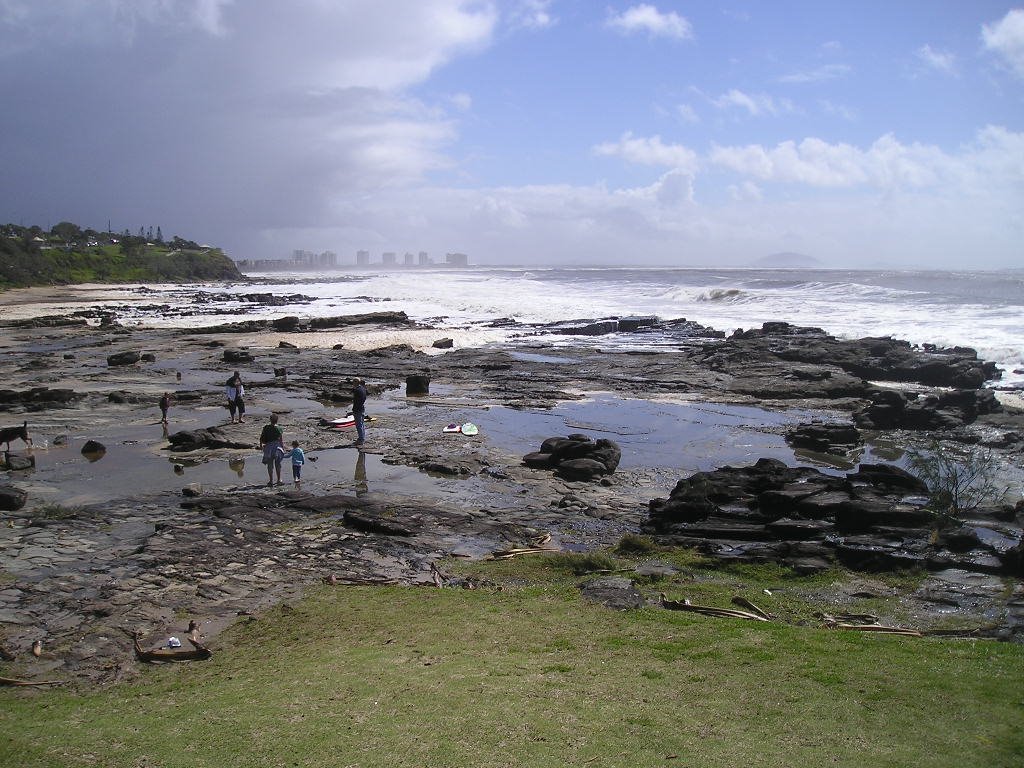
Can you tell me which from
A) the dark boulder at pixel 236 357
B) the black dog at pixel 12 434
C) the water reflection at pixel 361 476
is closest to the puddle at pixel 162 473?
the water reflection at pixel 361 476

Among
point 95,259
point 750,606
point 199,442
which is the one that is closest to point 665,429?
point 750,606

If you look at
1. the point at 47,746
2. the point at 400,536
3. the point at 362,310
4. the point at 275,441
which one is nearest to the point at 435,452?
the point at 275,441

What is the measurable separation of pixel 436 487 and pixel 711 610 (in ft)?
28.7

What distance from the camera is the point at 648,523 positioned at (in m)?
14.9

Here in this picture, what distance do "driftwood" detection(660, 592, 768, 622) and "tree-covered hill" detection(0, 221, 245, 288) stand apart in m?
97.3

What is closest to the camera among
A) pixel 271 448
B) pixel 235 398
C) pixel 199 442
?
pixel 271 448

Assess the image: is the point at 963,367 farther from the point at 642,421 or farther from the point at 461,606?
the point at 461,606

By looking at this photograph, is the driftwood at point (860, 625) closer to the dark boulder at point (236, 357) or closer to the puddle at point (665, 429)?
the puddle at point (665, 429)

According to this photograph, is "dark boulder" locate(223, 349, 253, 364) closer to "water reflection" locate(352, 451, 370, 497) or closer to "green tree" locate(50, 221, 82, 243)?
"water reflection" locate(352, 451, 370, 497)

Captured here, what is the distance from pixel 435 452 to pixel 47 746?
14.4 meters

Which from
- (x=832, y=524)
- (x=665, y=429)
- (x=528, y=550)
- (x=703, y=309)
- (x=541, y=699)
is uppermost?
(x=703, y=309)

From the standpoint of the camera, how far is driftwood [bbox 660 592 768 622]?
32.9 feet

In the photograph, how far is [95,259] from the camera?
383 ft

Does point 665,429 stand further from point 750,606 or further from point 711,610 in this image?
point 711,610
